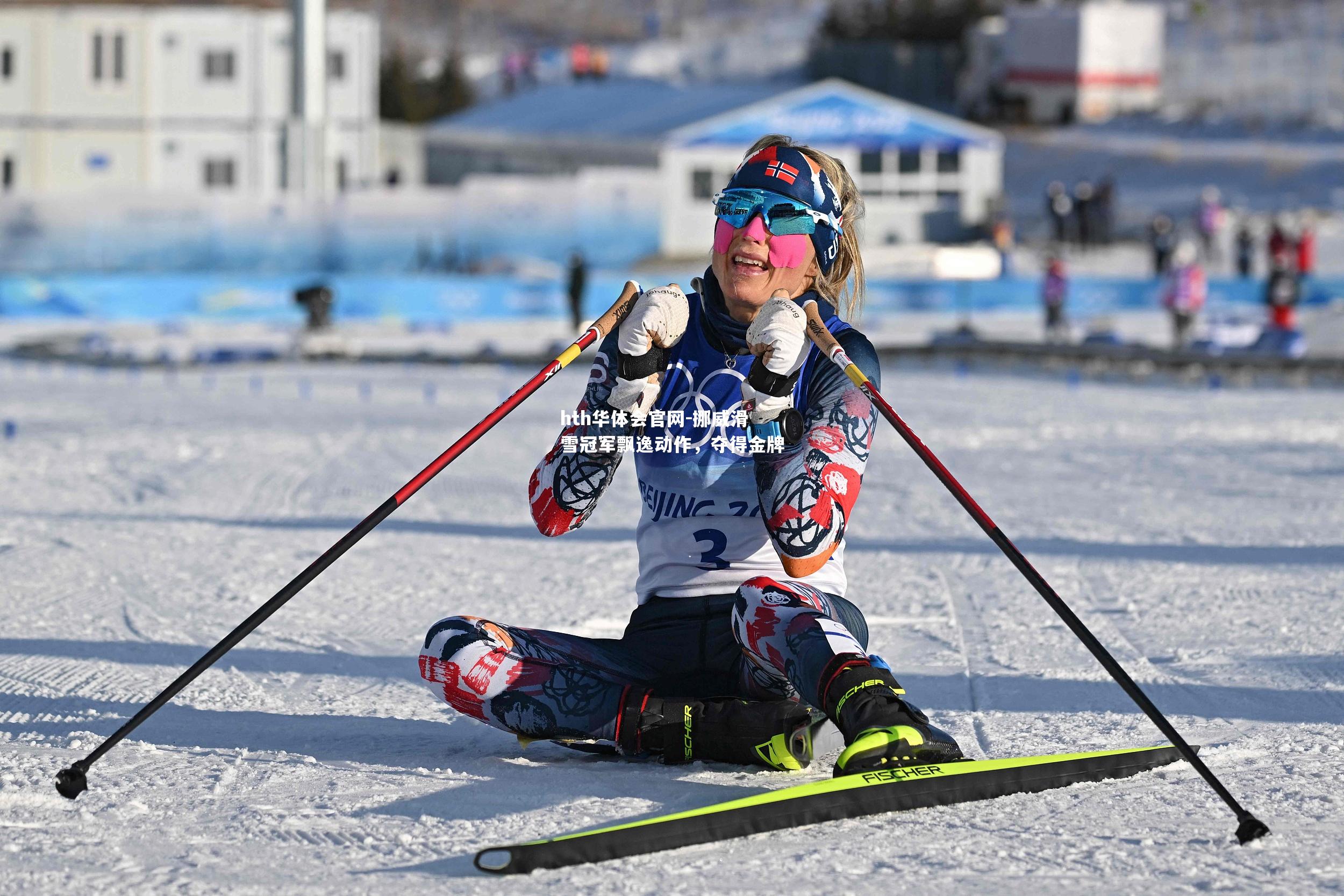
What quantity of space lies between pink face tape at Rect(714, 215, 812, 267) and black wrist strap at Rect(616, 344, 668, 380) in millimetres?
304

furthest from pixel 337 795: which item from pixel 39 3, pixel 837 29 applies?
pixel 837 29

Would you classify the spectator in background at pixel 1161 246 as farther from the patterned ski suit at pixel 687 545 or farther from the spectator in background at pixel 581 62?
the spectator in background at pixel 581 62

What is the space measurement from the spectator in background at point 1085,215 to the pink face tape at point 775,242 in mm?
30653

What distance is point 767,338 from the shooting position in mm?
3684

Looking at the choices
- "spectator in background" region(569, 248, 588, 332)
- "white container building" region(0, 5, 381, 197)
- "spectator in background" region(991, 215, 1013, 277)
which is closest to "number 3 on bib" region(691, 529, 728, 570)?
"spectator in background" region(569, 248, 588, 332)

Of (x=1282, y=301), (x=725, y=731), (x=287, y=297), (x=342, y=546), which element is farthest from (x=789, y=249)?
(x=287, y=297)

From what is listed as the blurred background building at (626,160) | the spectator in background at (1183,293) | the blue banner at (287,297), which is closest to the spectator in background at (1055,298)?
the blurred background building at (626,160)

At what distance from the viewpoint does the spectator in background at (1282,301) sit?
19.3m

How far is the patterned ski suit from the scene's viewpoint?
151 inches

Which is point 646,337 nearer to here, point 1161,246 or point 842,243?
point 842,243

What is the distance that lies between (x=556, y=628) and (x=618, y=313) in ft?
6.79

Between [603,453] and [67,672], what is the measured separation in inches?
78.6

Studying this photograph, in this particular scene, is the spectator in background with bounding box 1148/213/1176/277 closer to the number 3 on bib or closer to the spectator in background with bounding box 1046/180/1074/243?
the spectator in background with bounding box 1046/180/1074/243

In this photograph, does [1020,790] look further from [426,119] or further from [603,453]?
[426,119]
